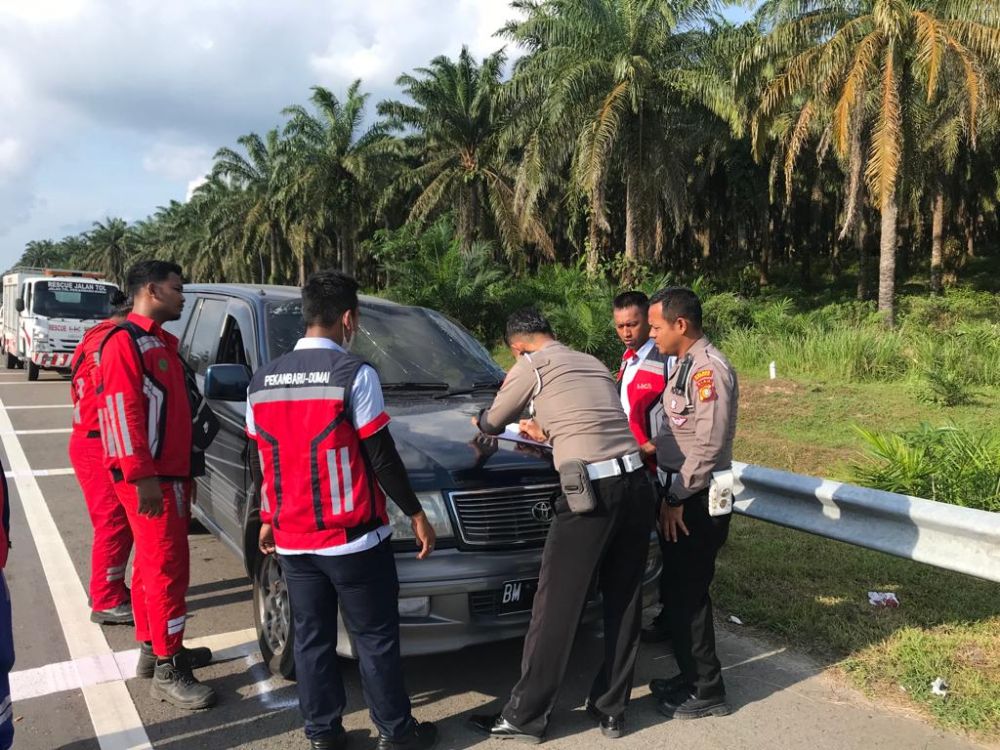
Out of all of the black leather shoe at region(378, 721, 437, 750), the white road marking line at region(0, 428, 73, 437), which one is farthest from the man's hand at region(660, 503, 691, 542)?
the white road marking line at region(0, 428, 73, 437)

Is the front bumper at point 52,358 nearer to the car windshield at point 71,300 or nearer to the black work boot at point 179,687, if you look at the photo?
the car windshield at point 71,300

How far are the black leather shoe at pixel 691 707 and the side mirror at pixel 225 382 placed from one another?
2664 mm

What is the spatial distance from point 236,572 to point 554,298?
14978mm

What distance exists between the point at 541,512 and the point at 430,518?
513 mm

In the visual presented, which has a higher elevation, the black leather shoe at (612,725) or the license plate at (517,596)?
the license plate at (517,596)

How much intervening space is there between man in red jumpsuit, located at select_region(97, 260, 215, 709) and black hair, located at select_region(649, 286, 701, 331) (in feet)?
7.73

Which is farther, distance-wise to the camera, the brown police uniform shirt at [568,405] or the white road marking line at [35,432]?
the white road marking line at [35,432]

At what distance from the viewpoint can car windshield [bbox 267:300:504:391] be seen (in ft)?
15.9

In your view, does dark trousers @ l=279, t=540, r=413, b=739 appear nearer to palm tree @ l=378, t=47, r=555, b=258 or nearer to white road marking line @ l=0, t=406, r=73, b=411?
white road marking line @ l=0, t=406, r=73, b=411

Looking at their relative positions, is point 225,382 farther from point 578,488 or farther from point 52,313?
point 52,313

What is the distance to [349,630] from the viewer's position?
10.5 ft

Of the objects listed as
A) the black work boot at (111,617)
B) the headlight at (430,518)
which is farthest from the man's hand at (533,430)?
the black work boot at (111,617)

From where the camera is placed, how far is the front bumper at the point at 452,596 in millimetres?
3418

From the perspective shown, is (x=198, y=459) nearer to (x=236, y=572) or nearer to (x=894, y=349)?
(x=236, y=572)
